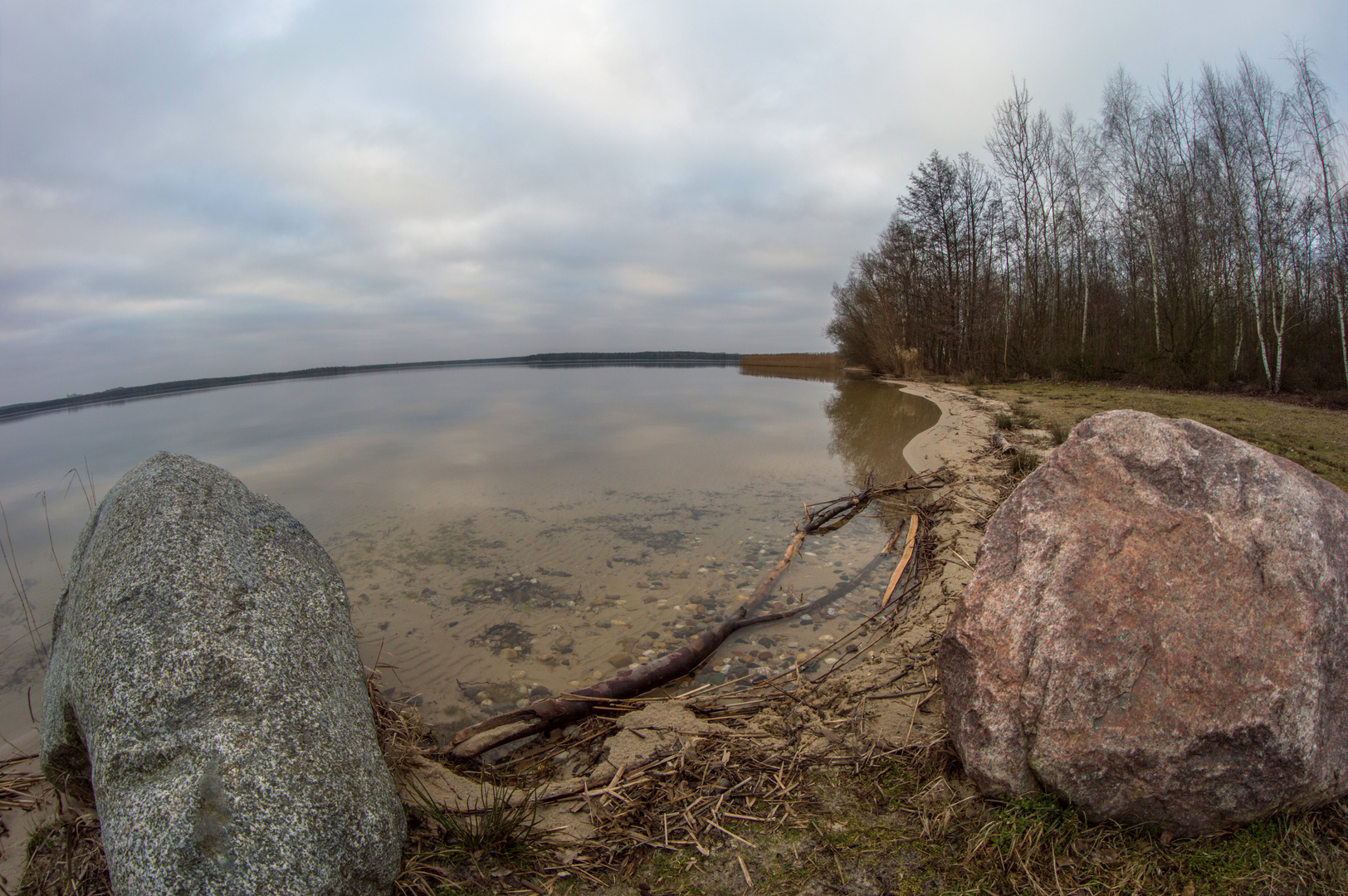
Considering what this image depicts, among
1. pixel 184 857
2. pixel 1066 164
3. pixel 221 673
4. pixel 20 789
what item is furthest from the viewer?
pixel 1066 164

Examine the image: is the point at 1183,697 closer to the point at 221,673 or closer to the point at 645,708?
the point at 645,708

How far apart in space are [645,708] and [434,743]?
4.38 ft

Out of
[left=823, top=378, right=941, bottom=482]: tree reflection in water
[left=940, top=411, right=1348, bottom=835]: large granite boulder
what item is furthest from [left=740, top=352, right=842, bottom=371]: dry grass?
[left=940, top=411, right=1348, bottom=835]: large granite boulder

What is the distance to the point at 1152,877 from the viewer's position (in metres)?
1.98

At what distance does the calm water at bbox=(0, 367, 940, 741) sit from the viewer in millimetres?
4867

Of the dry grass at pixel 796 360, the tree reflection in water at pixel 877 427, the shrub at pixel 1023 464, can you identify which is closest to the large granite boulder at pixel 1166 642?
the shrub at pixel 1023 464

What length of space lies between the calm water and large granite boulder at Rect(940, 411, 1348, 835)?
231 centimetres

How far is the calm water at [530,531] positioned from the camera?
487 centimetres

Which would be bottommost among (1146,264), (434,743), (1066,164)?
(434,743)

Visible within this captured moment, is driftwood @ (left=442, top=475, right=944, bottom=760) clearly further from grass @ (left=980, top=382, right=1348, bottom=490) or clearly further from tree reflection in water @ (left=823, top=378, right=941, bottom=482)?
tree reflection in water @ (left=823, top=378, right=941, bottom=482)

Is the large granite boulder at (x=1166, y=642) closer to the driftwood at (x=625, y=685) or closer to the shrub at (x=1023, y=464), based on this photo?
the driftwood at (x=625, y=685)

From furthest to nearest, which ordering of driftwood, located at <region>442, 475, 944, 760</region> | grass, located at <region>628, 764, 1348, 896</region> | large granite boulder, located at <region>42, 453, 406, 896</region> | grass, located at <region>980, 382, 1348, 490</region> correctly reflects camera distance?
grass, located at <region>980, 382, 1348, 490</region>, driftwood, located at <region>442, 475, 944, 760</region>, grass, located at <region>628, 764, 1348, 896</region>, large granite boulder, located at <region>42, 453, 406, 896</region>

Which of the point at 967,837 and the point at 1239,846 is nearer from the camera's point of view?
the point at 1239,846

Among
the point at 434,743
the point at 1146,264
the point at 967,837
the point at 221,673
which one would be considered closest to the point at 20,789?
the point at 434,743
